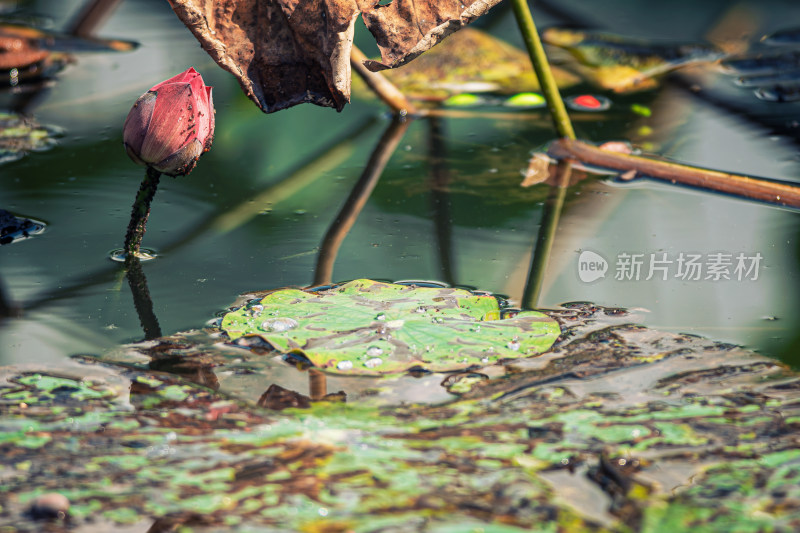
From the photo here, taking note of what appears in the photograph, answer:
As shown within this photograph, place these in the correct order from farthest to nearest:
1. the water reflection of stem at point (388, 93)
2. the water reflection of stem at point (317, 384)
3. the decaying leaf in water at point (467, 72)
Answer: the decaying leaf in water at point (467, 72)
the water reflection of stem at point (388, 93)
the water reflection of stem at point (317, 384)

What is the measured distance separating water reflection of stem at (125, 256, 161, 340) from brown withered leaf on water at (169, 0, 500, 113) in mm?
417

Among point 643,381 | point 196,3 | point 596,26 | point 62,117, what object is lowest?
point 643,381

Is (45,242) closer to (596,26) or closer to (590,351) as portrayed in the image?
(590,351)

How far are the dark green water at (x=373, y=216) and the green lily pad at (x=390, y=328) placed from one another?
0.38ft

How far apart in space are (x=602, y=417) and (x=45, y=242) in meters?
1.24

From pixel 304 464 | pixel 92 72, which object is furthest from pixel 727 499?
pixel 92 72

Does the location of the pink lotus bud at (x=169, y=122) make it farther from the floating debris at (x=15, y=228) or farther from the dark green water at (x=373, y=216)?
the floating debris at (x=15, y=228)

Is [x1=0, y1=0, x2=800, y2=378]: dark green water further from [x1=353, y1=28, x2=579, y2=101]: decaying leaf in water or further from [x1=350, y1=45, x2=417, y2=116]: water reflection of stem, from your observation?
[x1=353, y1=28, x2=579, y2=101]: decaying leaf in water

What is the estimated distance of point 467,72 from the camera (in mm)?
2703

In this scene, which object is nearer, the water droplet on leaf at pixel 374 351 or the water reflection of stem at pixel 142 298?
the water droplet on leaf at pixel 374 351

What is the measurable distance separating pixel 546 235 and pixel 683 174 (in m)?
0.47

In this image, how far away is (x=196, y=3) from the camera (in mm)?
1368

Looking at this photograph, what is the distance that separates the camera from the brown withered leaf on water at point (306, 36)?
1.38m

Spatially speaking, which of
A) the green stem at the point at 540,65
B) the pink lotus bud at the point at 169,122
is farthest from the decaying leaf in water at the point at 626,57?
the pink lotus bud at the point at 169,122
